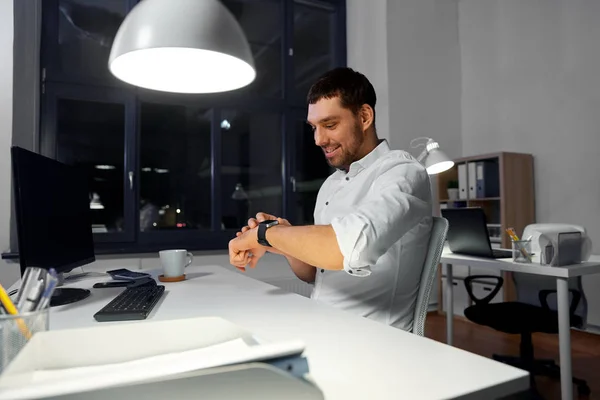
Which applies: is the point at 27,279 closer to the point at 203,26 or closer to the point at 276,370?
the point at 276,370

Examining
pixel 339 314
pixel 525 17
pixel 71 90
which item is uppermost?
pixel 525 17

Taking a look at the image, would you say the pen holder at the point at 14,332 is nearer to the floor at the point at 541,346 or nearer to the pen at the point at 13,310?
the pen at the point at 13,310

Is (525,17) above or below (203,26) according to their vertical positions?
above

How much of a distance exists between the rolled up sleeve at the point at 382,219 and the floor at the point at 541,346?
69.4 inches

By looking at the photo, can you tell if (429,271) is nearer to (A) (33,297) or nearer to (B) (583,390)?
(A) (33,297)

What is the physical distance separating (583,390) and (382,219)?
6.55ft

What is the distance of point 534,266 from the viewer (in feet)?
6.74

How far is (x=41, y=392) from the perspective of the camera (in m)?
0.36

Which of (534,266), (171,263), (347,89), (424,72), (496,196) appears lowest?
(534,266)

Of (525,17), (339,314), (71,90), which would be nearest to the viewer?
(339,314)

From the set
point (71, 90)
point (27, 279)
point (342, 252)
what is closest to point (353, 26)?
point (71, 90)

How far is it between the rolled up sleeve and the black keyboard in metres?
0.48

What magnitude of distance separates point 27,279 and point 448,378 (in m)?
0.61

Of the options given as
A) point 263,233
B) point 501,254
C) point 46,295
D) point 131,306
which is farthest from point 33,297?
point 501,254
